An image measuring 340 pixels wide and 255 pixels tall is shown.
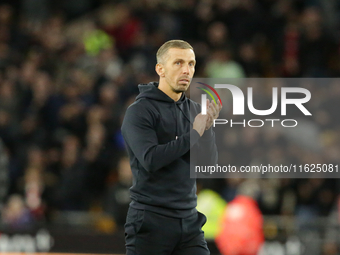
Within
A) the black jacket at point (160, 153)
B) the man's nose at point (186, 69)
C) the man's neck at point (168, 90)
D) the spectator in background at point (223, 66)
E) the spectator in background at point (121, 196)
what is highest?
the spectator in background at point (223, 66)

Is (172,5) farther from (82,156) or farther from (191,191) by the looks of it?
(191,191)

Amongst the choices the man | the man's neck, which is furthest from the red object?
the man's neck

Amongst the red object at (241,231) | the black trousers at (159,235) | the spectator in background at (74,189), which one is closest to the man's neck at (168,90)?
the black trousers at (159,235)

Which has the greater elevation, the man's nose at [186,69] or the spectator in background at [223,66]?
the spectator in background at [223,66]

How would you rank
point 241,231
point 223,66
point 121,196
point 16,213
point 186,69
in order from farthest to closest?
point 223,66 → point 16,213 → point 121,196 → point 241,231 → point 186,69

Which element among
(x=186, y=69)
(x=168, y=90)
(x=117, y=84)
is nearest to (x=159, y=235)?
(x=168, y=90)

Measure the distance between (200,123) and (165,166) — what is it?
1.09 feet

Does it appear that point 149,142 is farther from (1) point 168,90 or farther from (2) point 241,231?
(2) point 241,231

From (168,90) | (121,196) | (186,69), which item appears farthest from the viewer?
(121,196)

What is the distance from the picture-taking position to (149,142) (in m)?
3.29

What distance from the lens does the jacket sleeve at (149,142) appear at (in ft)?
10.6

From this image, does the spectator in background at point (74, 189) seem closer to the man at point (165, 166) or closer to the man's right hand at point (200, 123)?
the man at point (165, 166)

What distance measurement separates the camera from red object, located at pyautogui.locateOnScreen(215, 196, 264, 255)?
6.66 meters

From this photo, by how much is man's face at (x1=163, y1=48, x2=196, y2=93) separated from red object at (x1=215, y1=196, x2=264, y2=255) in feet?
11.6
